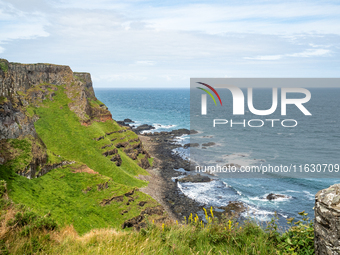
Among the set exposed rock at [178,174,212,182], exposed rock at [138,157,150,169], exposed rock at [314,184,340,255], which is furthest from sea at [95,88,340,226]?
exposed rock at [138,157,150,169]

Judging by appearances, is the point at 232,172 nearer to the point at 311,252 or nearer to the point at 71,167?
the point at 71,167

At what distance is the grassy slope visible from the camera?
27.5 metres

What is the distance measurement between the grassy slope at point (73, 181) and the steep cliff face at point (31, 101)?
53.6 inches

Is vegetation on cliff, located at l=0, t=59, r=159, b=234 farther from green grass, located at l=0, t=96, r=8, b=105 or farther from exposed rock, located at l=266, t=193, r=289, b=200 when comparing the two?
exposed rock, located at l=266, t=193, r=289, b=200

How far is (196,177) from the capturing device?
205 ft

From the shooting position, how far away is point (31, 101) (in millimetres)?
52844

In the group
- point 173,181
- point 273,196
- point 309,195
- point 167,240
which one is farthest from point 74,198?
Answer: point 309,195

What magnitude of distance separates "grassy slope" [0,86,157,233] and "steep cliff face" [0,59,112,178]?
1.36 m

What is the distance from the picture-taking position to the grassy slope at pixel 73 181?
27.5 meters

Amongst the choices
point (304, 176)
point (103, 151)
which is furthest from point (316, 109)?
point (103, 151)

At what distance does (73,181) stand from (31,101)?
26.9 metres

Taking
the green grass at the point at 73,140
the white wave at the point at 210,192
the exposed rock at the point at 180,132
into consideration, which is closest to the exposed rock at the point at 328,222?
the green grass at the point at 73,140

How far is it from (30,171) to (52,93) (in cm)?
3121

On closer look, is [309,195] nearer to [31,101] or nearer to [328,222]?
[328,222]
